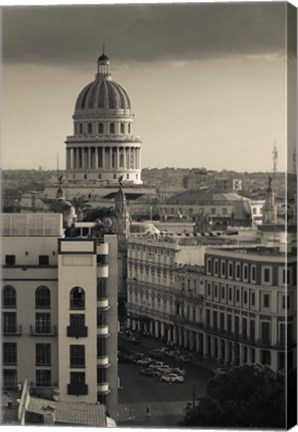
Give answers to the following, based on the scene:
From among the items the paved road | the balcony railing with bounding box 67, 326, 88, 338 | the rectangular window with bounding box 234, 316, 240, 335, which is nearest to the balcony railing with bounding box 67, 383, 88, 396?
the paved road

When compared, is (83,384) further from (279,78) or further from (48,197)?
(279,78)

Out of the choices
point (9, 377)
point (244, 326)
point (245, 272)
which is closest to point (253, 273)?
point (245, 272)

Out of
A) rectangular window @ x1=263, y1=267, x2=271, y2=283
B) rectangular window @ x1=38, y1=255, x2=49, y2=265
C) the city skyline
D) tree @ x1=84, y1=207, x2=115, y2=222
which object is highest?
the city skyline

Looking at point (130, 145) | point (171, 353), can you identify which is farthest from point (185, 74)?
point (171, 353)

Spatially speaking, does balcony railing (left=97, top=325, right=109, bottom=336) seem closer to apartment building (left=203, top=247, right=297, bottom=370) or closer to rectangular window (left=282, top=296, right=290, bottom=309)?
apartment building (left=203, top=247, right=297, bottom=370)

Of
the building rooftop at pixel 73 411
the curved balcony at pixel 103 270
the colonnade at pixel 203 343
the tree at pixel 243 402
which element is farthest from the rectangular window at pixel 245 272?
the building rooftop at pixel 73 411

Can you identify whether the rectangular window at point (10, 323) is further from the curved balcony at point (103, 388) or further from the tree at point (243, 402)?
the tree at point (243, 402)
